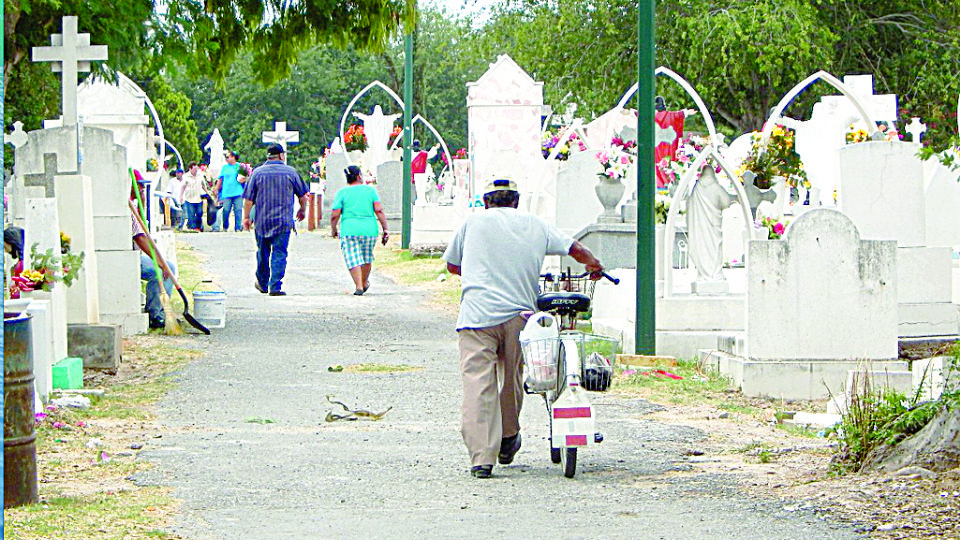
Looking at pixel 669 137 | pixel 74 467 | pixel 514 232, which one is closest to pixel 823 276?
pixel 514 232

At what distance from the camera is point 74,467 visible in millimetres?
8570

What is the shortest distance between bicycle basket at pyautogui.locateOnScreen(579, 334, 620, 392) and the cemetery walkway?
1.51ft

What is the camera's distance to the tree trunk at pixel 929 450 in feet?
24.3

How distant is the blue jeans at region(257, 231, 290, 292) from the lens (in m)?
19.2

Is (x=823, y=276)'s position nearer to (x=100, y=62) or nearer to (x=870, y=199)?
(x=870, y=199)

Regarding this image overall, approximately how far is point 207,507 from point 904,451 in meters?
3.31

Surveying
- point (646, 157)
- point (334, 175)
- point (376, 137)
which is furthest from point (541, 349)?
point (376, 137)

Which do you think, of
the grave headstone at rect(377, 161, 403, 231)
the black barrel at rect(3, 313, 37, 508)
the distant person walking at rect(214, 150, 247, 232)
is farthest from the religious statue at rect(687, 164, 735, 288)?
the distant person walking at rect(214, 150, 247, 232)

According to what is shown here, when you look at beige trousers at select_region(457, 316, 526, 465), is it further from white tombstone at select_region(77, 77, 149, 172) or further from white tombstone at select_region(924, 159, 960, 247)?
white tombstone at select_region(77, 77, 149, 172)

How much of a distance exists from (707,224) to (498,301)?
6.59 metres

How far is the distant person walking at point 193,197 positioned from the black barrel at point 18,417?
30.2 metres

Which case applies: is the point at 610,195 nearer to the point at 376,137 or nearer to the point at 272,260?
the point at 272,260

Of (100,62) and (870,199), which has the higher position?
(100,62)

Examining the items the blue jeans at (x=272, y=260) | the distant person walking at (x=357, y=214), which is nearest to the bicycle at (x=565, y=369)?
the blue jeans at (x=272, y=260)
